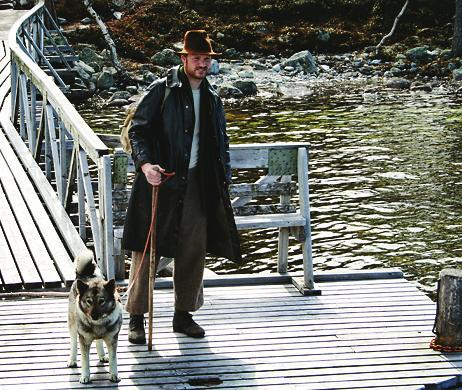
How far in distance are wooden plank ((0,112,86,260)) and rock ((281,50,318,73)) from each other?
54.4 ft

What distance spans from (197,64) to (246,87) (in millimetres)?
20866

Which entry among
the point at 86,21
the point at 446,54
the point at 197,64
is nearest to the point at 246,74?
the point at 86,21

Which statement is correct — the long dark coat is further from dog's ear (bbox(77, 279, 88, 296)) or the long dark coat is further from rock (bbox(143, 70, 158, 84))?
rock (bbox(143, 70, 158, 84))

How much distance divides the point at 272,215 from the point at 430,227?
19.3ft

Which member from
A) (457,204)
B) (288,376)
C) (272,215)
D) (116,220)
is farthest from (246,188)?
(457,204)

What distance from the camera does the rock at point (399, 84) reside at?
92.4 feet

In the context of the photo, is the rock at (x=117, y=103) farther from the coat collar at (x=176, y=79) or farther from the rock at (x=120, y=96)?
the coat collar at (x=176, y=79)

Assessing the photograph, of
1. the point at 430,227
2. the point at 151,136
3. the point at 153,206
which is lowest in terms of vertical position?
the point at 430,227

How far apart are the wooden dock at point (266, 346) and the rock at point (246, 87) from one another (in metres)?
19.4

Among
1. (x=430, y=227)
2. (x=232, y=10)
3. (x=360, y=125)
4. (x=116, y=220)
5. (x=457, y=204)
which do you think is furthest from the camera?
(x=232, y=10)

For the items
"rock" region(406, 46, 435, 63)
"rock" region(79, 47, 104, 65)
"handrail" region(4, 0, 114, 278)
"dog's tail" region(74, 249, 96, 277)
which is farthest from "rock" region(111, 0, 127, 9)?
"dog's tail" region(74, 249, 96, 277)

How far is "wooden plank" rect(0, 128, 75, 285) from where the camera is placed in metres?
8.36

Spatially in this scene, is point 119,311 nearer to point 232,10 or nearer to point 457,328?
point 457,328

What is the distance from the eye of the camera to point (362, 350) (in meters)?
6.70
